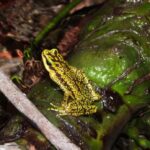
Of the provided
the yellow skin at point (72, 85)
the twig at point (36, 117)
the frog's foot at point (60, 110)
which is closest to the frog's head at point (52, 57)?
the yellow skin at point (72, 85)

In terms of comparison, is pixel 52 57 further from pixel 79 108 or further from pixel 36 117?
pixel 36 117

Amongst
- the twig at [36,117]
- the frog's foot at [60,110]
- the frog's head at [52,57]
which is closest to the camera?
the twig at [36,117]

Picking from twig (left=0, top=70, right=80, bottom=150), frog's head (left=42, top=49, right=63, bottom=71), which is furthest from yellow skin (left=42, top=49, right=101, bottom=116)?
twig (left=0, top=70, right=80, bottom=150)

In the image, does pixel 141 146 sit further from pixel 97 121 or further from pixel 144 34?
pixel 144 34

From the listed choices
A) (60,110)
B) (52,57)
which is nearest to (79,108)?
(60,110)

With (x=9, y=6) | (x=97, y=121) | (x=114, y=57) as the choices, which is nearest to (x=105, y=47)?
(x=114, y=57)

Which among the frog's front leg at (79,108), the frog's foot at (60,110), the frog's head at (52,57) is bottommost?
the frog's front leg at (79,108)

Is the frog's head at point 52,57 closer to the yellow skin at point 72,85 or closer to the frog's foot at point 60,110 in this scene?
the yellow skin at point 72,85
